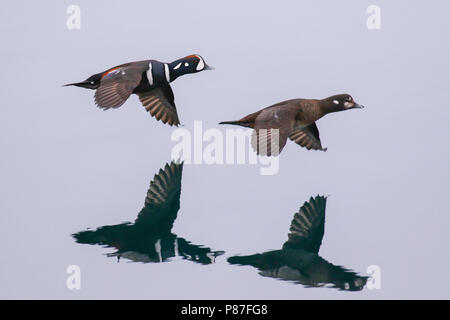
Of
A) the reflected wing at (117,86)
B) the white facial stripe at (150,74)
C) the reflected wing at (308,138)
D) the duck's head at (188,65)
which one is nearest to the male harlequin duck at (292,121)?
the reflected wing at (308,138)

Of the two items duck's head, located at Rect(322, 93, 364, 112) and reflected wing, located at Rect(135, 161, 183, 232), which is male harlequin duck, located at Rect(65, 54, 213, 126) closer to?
reflected wing, located at Rect(135, 161, 183, 232)

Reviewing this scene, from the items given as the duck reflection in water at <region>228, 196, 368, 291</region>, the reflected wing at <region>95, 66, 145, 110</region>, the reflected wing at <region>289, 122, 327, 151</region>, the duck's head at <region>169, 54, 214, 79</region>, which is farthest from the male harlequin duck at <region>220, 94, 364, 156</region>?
the duck's head at <region>169, 54, 214, 79</region>

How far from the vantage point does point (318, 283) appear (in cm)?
1309

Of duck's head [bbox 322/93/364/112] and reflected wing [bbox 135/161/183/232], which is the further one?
duck's head [bbox 322/93/364/112]

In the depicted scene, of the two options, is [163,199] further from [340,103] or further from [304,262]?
[340,103]

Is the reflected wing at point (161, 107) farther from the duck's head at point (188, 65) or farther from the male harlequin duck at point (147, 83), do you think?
the duck's head at point (188, 65)

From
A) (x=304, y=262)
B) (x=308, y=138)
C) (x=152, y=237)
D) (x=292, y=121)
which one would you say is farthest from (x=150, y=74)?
(x=304, y=262)

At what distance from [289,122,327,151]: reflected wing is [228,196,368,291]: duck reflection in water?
2.27 metres

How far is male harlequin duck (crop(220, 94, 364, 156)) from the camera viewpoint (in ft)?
49.2

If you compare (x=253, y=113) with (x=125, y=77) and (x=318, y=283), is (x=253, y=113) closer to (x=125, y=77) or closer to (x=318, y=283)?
(x=125, y=77)

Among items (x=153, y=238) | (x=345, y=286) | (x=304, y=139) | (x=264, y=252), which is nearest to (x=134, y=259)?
(x=153, y=238)

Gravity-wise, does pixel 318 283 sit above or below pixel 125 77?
below

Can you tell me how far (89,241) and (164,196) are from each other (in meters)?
1.68

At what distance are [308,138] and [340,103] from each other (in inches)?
28.2
